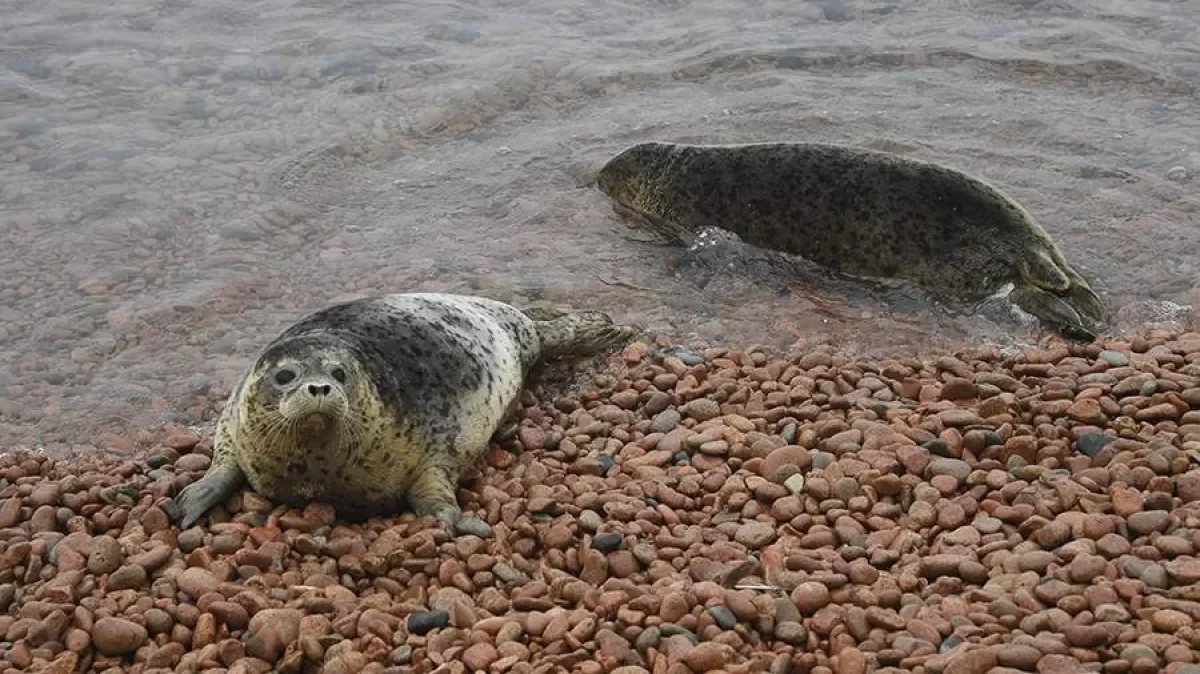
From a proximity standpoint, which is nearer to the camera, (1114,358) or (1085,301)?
(1114,358)

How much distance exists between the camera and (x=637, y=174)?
8508 millimetres

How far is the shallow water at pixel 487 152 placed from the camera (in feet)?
22.4

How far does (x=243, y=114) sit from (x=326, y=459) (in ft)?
18.6

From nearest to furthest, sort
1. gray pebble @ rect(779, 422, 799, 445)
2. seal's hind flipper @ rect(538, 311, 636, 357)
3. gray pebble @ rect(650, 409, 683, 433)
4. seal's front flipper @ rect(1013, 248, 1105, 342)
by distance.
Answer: gray pebble @ rect(779, 422, 799, 445) → gray pebble @ rect(650, 409, 683, 433) → seal's hind flipper @ rect(538, 311, 636, 357) → seal's front flipper @ rect(1013, 248, 1105, 342)

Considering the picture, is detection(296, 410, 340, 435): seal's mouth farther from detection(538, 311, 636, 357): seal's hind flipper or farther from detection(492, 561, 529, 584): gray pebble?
detection(538, 311, 636, 357): seal's hind flipper

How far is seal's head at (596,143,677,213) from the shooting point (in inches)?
330

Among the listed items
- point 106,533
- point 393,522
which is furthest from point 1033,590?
point 106,533

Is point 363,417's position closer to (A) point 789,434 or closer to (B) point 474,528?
(B) point 474,528

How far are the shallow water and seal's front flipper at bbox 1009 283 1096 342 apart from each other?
0.12m

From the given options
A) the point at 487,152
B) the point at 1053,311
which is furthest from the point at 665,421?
the point at 487,152

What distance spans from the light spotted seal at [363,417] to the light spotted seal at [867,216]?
2560 millimetres

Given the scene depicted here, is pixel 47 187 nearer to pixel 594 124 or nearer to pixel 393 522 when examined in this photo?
pixel 594 124

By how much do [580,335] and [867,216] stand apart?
6.62 ft

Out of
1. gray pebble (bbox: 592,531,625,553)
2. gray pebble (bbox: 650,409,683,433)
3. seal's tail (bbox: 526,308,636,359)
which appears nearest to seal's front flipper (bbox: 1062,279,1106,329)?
seal's tail (bbox: 526,308,636,359)
